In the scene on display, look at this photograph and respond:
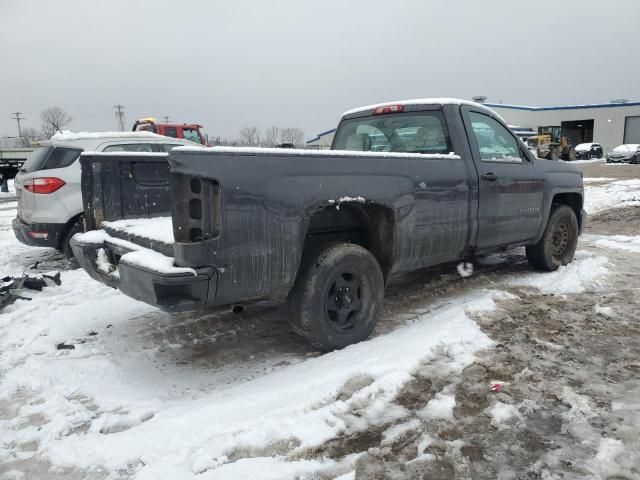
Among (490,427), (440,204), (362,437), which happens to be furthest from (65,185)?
(490,427)

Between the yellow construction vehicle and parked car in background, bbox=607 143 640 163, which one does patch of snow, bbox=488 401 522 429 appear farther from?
parked car in background, bbox=607 143 640 163

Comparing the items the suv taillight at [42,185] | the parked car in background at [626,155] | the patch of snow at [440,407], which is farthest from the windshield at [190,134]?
the parked car in background at [626,155]

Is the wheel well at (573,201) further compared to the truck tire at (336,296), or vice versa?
the wheel well at (573,201)

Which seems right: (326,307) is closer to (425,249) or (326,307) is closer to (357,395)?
(357,395)

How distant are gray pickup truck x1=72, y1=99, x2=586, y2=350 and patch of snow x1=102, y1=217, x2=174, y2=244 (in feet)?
0.06

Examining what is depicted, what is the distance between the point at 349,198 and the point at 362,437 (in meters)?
1.61

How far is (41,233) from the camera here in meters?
6.24

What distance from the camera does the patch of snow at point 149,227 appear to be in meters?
3.52

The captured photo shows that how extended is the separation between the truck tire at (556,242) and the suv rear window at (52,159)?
19.8 ft

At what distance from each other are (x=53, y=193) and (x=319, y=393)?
16.5ft

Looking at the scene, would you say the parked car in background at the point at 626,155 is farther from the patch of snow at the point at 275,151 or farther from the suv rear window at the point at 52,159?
the suv rear window at the point at 52,159

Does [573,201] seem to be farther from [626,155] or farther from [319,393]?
[626,155]

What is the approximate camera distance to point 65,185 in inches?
252

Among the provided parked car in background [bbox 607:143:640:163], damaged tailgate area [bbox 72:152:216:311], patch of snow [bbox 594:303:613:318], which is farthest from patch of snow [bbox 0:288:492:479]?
parked car in background [bbox 607:143:640:163]
